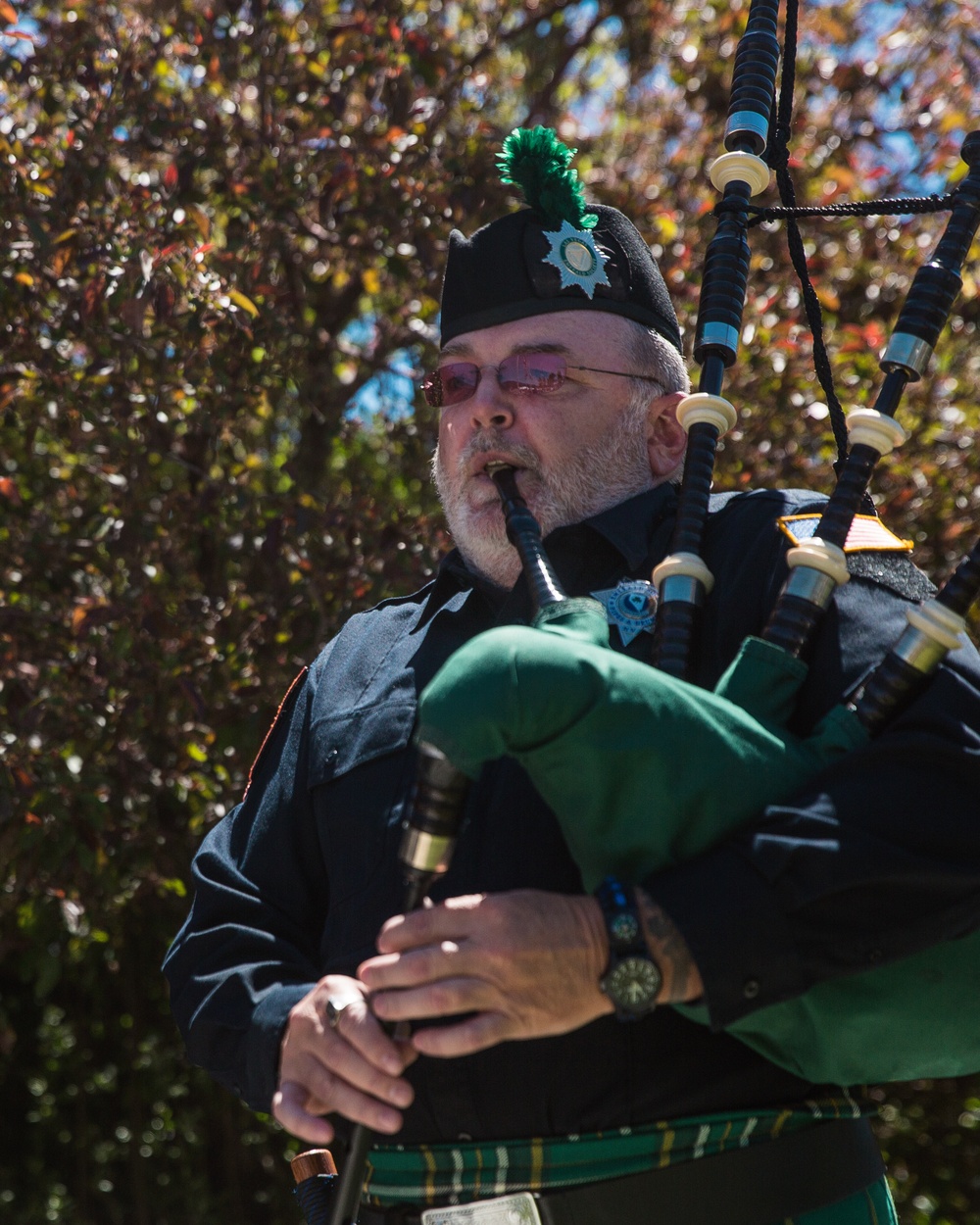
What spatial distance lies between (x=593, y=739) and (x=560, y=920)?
0.62 feet

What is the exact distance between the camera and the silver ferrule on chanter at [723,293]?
169 cm

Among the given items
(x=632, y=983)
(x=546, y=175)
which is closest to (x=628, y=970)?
(x=632, y=983)

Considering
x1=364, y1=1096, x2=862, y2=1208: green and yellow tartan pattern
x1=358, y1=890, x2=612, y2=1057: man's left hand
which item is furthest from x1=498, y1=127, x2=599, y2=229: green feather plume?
x1=364, y1=1096, x2=862, y2=1208: green and yellow tartan pattern

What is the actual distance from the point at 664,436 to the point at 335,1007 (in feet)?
3.89

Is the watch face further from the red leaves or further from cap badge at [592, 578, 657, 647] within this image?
the red leaves

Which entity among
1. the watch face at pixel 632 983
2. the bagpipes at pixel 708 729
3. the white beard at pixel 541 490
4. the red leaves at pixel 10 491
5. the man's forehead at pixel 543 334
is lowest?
the watch face at pixel 632 983

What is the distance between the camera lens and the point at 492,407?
6.95ft

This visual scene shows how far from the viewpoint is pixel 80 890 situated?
11.0ft

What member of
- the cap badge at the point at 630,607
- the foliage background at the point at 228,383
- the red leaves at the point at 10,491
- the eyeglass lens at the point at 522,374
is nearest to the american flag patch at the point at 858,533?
the cap badge at the point at 630,607

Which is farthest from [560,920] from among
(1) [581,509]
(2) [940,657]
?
(1) [581,509]

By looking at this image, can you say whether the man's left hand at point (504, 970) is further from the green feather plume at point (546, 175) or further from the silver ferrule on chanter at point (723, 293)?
the green feather plume at point (546, 175)

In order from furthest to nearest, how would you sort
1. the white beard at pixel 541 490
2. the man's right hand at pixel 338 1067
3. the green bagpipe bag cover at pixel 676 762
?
1. the white beard at pixel 541 490
2. the man's right hand at pixel 338 1067
3. the green bagpipe bag cover at pixel 676 762

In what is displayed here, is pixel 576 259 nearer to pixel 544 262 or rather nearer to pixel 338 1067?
pixel 544 262

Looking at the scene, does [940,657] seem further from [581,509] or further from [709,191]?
[709,191]
